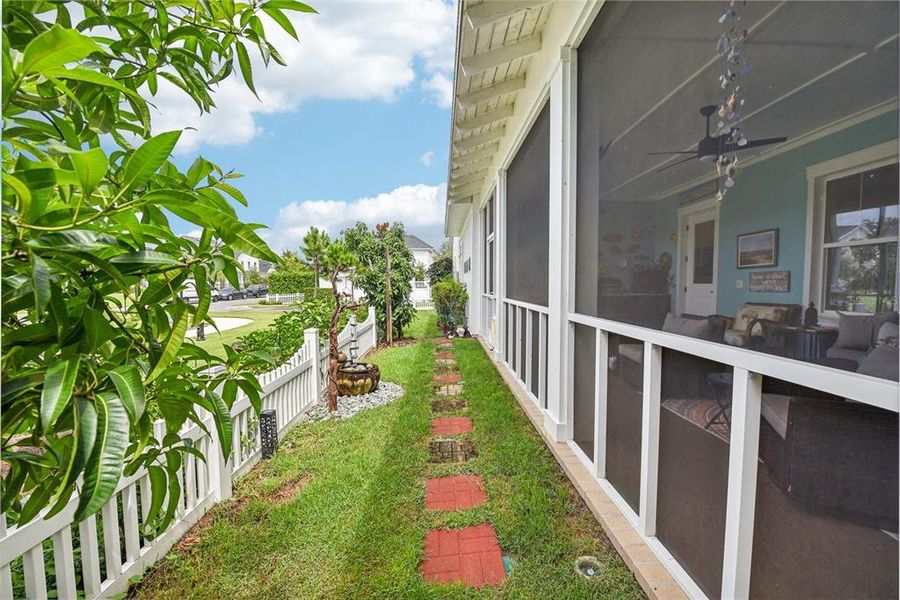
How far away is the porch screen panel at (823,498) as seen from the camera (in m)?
0.98

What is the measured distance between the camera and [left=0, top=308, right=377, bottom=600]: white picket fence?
1509 mm

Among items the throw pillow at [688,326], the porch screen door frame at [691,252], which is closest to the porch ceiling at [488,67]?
the porch screen door frame at [691,252]

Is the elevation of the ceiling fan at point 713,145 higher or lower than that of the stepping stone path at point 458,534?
higher

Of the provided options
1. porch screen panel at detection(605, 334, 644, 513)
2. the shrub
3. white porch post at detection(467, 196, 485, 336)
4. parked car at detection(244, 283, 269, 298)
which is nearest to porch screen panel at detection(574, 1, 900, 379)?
porch screen panel at detection(605, 334, 644, 513)

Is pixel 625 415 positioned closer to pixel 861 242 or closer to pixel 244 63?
pixel 861 242

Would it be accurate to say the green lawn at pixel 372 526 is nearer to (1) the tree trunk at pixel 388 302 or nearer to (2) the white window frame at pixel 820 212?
(2) the white window frame at pixel 820 212

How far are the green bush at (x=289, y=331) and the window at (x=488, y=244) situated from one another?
291cm

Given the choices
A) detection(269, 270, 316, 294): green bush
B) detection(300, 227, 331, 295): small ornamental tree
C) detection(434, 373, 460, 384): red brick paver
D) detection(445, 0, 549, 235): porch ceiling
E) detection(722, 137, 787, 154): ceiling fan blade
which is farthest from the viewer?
detection(269, 270, 316, 294): green bush

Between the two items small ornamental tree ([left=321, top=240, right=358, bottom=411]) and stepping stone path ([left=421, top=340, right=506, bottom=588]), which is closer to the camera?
stepping stone path ([left=421, top=340, right=506, bottom=588])

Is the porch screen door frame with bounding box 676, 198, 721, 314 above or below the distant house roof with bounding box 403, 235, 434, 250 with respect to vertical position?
below

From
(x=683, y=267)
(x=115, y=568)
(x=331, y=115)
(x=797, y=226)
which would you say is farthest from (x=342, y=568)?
(x=331, y=115)

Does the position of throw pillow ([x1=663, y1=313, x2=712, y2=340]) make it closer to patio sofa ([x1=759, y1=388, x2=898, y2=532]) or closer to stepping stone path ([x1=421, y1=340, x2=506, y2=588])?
patio sofa ([x1=759, y1=388, x2=898, y2=532])

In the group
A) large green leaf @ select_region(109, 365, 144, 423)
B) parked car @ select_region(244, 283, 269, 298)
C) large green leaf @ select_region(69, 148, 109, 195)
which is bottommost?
parked car @ select_region(244, 283, 269, 298)

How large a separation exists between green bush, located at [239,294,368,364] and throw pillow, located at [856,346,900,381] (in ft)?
11.2
